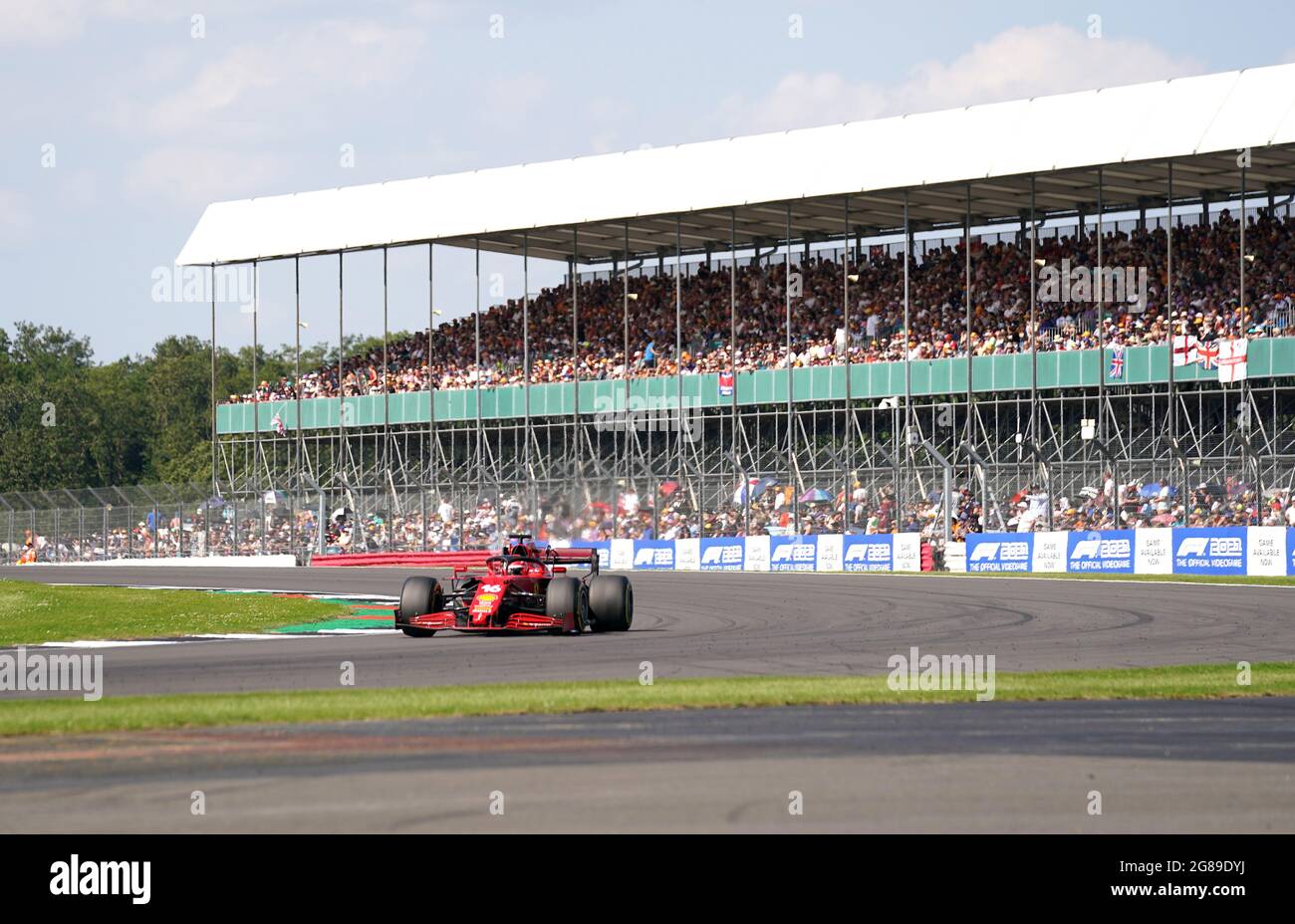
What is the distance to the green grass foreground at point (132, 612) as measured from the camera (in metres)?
24.1

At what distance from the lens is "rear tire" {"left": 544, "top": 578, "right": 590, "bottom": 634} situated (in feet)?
72.6

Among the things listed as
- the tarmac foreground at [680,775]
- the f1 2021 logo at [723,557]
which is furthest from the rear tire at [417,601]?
the f1 2021 logo at [723,557]

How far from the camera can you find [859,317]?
57.1 meters

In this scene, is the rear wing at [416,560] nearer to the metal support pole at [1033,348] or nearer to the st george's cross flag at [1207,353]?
the metal support pole at [1033,348]

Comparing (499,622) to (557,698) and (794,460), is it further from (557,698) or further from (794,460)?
(794,460)

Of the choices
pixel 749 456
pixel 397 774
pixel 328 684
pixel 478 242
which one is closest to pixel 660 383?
pixel 749 456

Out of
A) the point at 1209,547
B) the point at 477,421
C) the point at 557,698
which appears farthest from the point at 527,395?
the point at 557,698

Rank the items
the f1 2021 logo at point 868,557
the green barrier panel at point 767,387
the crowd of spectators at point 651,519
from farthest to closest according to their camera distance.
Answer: the green barrier panel at point 767,387
the f1 2021 logo at point 868,557
the crowd of spectators at point 651,519

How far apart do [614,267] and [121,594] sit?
124ft

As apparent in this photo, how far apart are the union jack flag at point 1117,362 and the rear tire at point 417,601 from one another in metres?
30.4

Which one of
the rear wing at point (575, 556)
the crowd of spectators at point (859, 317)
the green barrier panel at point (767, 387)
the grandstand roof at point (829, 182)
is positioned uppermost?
the grandstand roof at point (829, 182)

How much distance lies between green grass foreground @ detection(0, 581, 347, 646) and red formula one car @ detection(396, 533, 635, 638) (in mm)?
3207
